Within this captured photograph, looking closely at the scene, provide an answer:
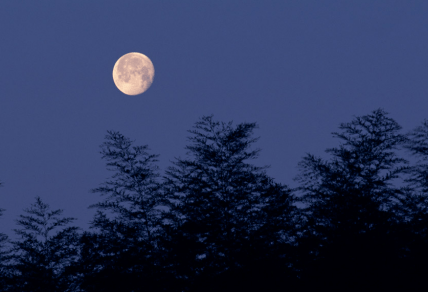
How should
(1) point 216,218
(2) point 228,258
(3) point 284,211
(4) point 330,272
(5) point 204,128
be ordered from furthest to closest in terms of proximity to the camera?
(5) point 204,128
(3) point 284,211
(1) point 216,218
(2) point 228,258
(4) point 330,272

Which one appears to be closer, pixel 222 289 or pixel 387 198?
pixel 222 289

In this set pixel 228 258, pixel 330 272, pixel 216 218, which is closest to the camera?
pixel 330 272

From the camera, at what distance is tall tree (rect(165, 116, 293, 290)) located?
21297 millimetres

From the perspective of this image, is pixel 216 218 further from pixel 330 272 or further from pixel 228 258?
pixel 330 272

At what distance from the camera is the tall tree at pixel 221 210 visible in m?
21.3

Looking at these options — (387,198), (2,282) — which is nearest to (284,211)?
(387,198)

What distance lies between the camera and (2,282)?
2778 centimetres

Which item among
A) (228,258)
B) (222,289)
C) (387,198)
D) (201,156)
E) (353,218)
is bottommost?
(222,289)

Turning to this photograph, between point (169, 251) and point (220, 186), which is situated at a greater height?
point (220, 186)

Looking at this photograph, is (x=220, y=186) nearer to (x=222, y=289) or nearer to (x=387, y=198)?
(x=222, y=289)

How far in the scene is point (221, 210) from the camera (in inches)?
914

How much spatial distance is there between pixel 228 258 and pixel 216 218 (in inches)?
83.5

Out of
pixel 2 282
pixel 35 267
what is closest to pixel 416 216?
pixel 35 267

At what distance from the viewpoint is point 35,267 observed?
27422 mm
